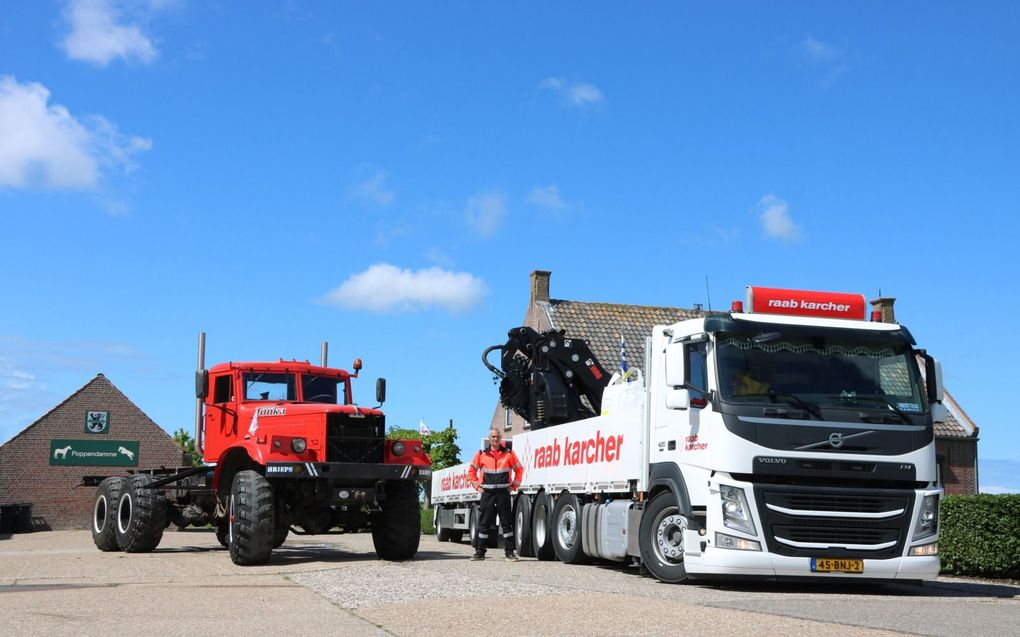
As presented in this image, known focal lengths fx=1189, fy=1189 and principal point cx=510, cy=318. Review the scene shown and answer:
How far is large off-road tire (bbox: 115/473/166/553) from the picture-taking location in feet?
64.1

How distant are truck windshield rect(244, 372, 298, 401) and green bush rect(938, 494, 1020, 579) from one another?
9789 mm

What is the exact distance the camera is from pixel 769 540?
41.0ft

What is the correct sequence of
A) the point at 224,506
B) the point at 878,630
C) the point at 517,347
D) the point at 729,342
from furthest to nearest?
the point at 517,347 < the point at 224,506 < the point at 729,342 < the point at 878,630

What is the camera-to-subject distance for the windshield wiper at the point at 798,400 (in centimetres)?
1272

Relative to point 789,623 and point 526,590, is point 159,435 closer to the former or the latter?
point 526,590

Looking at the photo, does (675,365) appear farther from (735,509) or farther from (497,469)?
(497,469)

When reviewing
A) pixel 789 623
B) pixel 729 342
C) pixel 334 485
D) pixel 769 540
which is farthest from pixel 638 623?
pixel 334 485

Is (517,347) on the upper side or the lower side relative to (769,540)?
Result: upper

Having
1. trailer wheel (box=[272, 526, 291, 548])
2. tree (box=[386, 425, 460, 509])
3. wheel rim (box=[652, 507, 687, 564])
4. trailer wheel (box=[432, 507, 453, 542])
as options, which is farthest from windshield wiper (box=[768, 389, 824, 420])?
tree (box=[386, 425, 460, 509])

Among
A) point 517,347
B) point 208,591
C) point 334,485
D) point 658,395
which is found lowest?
point 208,591

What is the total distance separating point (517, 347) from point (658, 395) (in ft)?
23.8

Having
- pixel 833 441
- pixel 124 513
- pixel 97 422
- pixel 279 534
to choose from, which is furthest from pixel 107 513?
pixel 97 422

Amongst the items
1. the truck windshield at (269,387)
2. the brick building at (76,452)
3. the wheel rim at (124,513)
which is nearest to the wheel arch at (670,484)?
the truck windshield at (269,387)

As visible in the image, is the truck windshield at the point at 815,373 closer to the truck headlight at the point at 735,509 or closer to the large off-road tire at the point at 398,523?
the truck headlight at the point at 735,509
